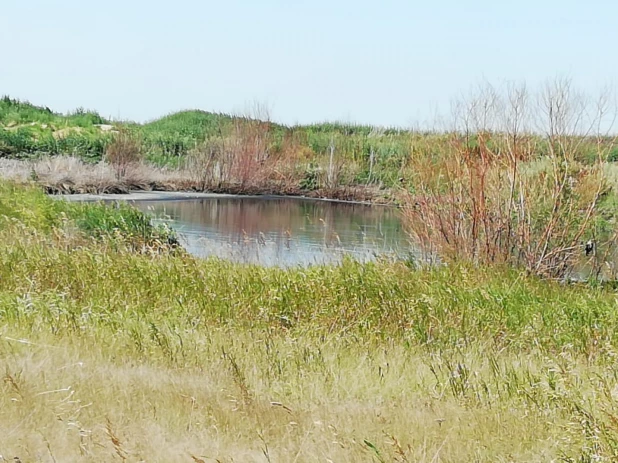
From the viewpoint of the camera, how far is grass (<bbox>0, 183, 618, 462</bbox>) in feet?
8.56

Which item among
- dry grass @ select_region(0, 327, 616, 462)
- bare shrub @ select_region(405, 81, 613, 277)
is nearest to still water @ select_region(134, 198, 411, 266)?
bare shrub @ select_region(405, 81, 613, 277)

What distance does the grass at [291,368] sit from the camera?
8.56 feet

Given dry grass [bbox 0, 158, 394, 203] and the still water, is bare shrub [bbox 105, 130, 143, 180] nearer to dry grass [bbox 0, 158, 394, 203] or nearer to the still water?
dry grass [bbox 0, 158, 394, 203]

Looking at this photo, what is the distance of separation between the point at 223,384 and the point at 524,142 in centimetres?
657

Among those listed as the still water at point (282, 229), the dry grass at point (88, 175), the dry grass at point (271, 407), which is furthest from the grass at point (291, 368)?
the dry grass at point (88, 175)

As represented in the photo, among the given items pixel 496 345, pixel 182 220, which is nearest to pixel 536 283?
pixel 496 345

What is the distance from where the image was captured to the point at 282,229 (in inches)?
593

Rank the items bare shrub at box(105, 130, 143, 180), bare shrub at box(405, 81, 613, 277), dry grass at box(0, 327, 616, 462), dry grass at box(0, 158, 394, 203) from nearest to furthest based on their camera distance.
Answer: dry grass at box(0, 327, 616, 462) < bare shrub at box(405, 81, 613, 277) < dry grass at box(0, 158, 394, 203) < bare shrub at box(105, 130, 143, 180)

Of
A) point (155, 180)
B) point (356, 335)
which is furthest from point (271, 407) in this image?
point (155, 180)

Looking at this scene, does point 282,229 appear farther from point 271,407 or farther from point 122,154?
point 271,407

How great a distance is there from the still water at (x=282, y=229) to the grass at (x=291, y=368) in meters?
2.73

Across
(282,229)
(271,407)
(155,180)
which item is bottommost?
(282,229)

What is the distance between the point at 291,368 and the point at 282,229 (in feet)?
37.4

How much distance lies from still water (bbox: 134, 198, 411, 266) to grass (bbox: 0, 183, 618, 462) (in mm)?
2735
